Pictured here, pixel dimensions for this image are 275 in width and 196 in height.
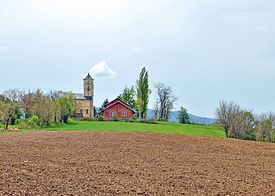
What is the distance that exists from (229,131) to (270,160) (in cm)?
1236

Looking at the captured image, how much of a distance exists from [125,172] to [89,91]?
6774 centimetres

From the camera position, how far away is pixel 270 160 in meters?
11.8

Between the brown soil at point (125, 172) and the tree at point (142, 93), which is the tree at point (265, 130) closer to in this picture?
the brown soil at point (125, 172)

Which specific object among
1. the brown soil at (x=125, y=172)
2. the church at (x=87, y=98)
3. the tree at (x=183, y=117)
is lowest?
the brown soil at (x=125, y=172)

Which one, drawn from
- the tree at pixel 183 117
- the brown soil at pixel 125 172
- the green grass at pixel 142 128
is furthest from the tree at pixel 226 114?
the tree at pixel 183 117

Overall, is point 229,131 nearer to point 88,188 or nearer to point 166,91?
point 88,188

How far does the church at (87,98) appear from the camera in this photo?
69812 mm

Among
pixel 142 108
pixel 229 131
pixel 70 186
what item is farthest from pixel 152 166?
pixel 142 108

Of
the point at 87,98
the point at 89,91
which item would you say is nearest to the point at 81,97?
the point at 87,98

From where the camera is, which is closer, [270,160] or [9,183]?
[9,183]

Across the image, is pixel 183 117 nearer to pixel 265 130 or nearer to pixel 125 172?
pixel 265 130

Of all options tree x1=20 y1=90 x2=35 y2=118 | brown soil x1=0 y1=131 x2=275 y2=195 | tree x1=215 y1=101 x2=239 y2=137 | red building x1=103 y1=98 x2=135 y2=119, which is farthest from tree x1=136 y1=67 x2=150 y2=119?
brown soil x1=0 y1=131 x2=275 y2=195

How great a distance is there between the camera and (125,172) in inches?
317

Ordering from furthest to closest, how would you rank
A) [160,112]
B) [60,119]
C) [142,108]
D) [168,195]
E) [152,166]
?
[160,112] < [142,108] < [60,119] < [152,166] < [168,195]
